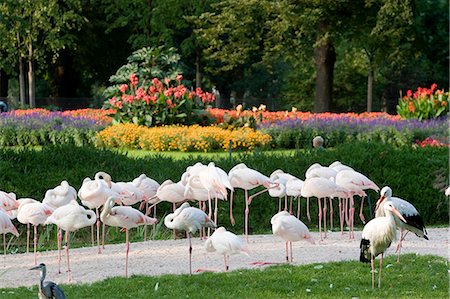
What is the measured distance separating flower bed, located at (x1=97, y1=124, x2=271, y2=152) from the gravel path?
9.81m

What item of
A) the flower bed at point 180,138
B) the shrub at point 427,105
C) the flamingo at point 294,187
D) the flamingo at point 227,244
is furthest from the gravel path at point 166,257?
the shrub at point 427,105

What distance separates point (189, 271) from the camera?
10.1 metres

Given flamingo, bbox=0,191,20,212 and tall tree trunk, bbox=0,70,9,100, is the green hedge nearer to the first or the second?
flamingo, bbox=0,191,20,212

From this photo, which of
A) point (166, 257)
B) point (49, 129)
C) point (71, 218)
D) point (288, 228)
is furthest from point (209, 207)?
point (49, 129)

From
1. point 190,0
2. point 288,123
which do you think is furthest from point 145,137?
point 190,0

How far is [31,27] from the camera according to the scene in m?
38.5

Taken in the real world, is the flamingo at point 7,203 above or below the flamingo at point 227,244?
above

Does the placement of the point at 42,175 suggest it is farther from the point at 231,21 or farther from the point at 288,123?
the point at 231,21

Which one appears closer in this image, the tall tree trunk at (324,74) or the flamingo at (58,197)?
the flamingo at (58,197)

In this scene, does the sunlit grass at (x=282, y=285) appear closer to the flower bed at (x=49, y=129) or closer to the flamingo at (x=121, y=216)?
the flamingo at (x=121, y=216)

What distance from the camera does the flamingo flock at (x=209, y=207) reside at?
9.48 meters

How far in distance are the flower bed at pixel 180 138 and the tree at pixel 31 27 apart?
568 inches

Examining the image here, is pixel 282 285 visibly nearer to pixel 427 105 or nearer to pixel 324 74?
pixel 427 105

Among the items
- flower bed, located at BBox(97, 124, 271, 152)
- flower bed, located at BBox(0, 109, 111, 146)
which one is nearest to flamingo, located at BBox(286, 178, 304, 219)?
flower bed, located at BBox(97, 124, 271, 152)
